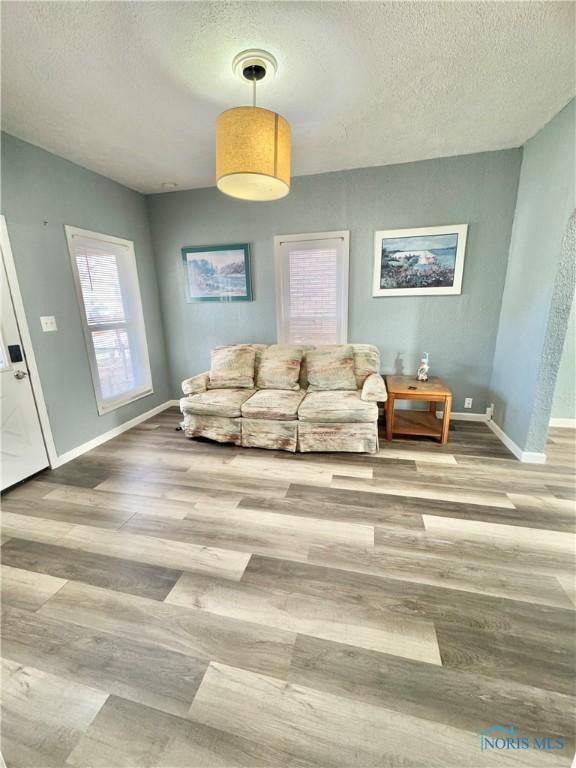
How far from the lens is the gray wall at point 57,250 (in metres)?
2.45

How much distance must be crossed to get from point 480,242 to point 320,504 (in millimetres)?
2949

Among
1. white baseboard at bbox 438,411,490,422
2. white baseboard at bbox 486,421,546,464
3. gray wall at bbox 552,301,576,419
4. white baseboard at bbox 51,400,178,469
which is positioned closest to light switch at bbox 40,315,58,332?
white baseboard at bbox 51,400,178,469

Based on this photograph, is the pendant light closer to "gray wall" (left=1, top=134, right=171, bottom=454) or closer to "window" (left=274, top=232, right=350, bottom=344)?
"window" (left=274, top=232, right=350, bottom=344)

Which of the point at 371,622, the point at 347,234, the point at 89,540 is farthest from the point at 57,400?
the point at 347,234

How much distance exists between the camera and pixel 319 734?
3.36 feet

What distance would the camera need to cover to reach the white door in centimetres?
239

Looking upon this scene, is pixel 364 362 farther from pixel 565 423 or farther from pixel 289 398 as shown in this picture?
pixel 565 423

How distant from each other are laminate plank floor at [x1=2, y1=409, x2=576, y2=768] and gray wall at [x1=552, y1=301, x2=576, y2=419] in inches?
44.6

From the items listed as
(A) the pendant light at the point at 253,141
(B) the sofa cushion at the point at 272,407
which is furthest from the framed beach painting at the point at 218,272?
(A) the pendant light at the point at 253,141

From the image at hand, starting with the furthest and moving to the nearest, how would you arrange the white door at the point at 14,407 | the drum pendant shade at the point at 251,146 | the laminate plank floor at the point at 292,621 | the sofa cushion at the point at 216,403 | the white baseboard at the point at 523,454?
the sofa cushion at the point at 216,403, the white baseboard at the point at 523,454, the white door at the point at 14,407, the drum pendant shade at the point at 251,146, the laminate plank floor at the point at 292,621

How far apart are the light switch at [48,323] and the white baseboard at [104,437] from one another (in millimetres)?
1110

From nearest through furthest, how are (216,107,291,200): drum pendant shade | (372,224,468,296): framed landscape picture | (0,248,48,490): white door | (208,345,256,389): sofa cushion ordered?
(216,107,291,200): drum pendant shade < (0,248,48,490): white door < (372,224,468,296): framed landscape picture < (208,345,256,389): sofa cushion

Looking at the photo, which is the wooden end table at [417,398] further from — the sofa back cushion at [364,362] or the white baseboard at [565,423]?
the white baseboard at [565,423]

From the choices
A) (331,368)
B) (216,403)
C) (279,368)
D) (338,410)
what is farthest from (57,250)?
(338,410)
